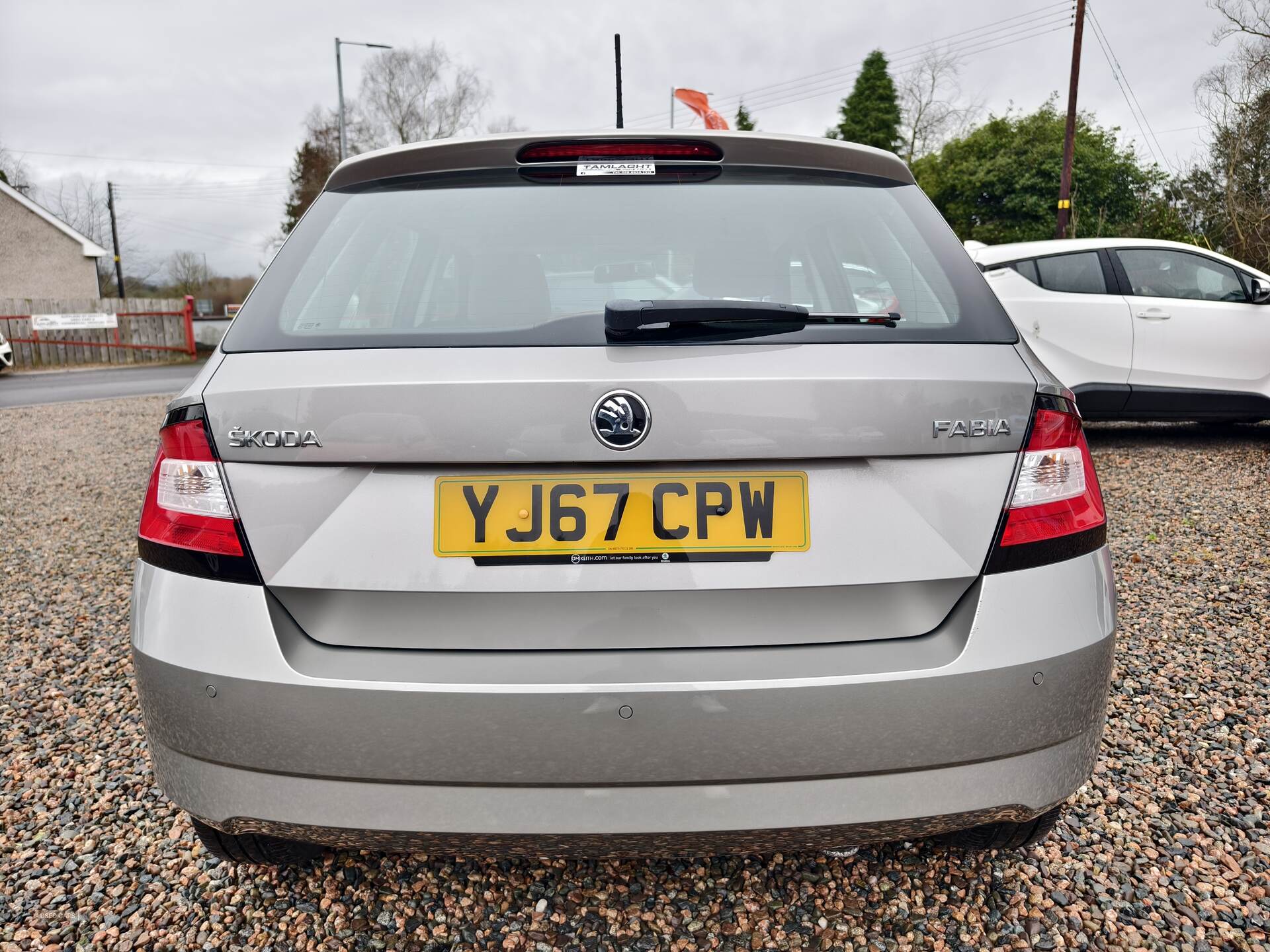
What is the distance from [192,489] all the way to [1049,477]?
1.46 meters

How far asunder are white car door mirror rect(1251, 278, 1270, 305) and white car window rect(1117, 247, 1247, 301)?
3.0 inches

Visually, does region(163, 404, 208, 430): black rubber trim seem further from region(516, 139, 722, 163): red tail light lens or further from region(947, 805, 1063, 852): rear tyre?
region(947, 805, 1063, 852): rear tyre

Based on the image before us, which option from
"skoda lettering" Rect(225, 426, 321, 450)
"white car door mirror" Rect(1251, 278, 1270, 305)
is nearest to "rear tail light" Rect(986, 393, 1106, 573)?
"skoda lettering" Rect(225, 426, 321, 450)

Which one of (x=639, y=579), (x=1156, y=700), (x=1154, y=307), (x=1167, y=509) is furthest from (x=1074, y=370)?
(x=639, y=579)

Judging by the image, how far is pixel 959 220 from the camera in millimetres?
35094

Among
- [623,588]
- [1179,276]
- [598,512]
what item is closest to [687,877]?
[623,588]

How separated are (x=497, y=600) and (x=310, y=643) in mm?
318

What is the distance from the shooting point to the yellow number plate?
58.7 inches

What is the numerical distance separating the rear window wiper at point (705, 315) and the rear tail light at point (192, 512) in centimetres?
71

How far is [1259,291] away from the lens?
732 cm

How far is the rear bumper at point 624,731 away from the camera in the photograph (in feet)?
4.82

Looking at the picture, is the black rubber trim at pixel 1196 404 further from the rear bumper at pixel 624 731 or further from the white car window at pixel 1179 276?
the rear bumper at pixel 624 731

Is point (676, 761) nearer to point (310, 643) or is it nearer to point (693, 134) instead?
point (310, 643)

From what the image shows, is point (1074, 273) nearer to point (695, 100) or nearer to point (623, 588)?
point (623, 588)
